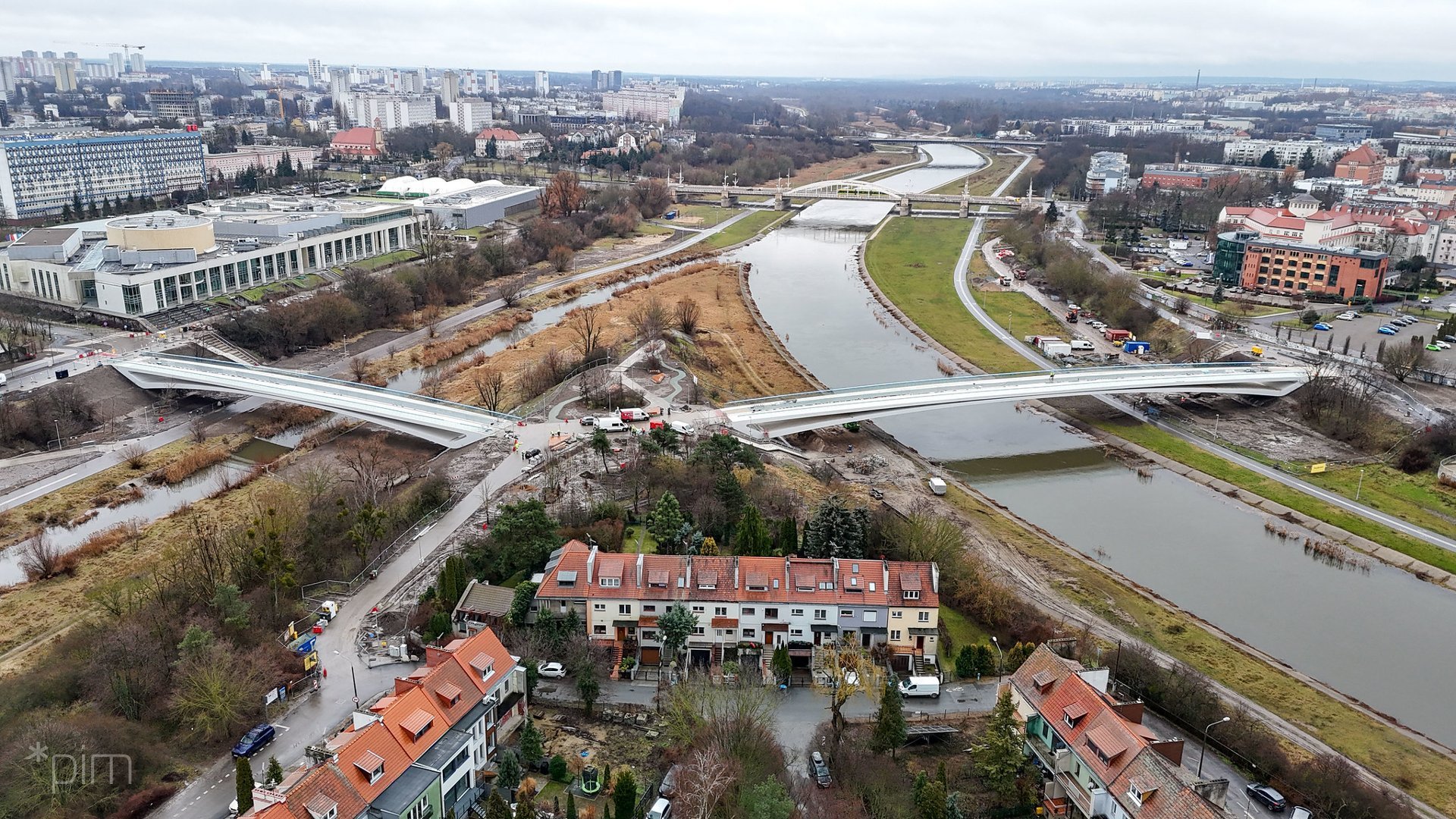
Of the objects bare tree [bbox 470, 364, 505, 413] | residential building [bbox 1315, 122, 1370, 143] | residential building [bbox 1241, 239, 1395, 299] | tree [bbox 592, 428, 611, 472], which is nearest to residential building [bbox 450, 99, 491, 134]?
bare tree [bbox 470, 364, 505, 413]

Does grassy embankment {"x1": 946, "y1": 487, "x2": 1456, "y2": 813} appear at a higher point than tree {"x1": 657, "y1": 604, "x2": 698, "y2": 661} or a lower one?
lower

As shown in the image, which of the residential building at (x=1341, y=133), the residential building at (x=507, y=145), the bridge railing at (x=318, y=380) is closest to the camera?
the bridge railing at (x=318, y=380)

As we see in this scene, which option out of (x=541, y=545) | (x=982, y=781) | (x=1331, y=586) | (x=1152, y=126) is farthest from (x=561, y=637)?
(x=1152, y=126)

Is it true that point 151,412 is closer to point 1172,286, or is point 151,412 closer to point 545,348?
point 545,348

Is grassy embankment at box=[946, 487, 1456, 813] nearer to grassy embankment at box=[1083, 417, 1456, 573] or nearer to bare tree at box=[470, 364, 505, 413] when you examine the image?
grassy embankment at box=[1083, 417, 1456, 573]

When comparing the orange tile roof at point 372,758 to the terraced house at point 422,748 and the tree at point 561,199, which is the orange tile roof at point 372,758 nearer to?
the terraced house at point 422,748

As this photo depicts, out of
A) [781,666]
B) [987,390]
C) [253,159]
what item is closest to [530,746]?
[781,666]

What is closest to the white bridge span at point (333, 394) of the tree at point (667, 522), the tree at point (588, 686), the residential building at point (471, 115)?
Answer: the tree at point (667, 522)
